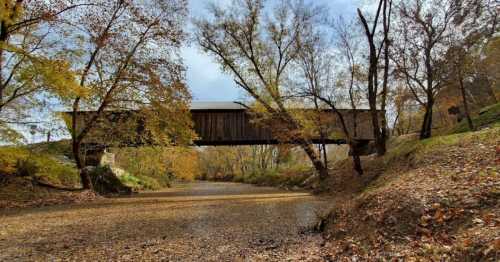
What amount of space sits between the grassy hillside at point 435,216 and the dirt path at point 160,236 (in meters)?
0.90

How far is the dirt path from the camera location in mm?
6320

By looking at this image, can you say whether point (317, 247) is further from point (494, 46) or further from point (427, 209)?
point (494, 46)

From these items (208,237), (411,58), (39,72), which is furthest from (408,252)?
(411,58)

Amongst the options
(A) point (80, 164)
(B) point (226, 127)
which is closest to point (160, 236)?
(A) point (80, 164)

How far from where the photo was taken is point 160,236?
8.00m

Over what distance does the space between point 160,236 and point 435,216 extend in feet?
19.1

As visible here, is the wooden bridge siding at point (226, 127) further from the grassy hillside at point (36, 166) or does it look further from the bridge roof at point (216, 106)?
the grassy hillside at point (36, 166)

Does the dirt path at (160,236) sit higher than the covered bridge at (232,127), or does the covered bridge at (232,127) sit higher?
the covered bridge at (232,127)

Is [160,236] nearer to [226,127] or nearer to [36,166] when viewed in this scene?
[36,166]

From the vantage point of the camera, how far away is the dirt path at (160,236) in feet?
20.7

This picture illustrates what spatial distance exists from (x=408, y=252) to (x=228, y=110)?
2254 centimetres

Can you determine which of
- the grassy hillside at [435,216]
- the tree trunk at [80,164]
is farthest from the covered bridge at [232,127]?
the grassy hillside at [435,216]

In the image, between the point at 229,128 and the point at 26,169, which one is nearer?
the point at 26,169

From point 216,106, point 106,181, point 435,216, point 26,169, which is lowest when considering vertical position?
point 106,181
